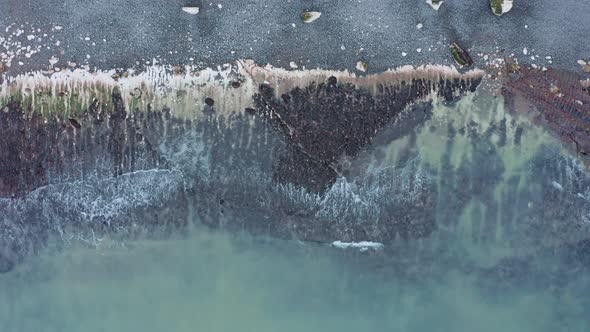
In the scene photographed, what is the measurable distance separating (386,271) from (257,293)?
4.68ft

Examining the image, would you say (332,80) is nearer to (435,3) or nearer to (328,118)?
(328,118)

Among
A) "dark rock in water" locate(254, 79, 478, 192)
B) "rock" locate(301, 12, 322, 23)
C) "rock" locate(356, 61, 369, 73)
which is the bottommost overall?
"dark rock in water" locate(254, 79, 478, 192)

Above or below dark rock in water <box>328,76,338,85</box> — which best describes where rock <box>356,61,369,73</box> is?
above

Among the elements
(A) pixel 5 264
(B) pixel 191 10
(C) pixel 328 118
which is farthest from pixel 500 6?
(A) pixel 5 264

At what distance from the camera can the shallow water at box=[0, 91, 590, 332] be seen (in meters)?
5.82

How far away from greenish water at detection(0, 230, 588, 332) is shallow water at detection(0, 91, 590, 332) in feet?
0.04

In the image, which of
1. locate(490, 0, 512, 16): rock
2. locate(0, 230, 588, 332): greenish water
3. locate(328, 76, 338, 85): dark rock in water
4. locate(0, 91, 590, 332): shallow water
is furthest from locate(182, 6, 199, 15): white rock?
locate(490, 0, 512, 16): rock

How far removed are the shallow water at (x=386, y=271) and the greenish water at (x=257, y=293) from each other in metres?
0.01

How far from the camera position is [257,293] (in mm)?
5934

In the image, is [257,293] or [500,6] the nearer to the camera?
[500,6]

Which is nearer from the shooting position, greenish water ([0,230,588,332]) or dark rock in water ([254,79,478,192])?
dark rock in water ([254,79,478,192])

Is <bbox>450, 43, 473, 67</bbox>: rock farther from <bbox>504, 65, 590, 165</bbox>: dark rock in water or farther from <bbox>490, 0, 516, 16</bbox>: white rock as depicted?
<bbox>490, 0, 516, 16</bbox>: white rock

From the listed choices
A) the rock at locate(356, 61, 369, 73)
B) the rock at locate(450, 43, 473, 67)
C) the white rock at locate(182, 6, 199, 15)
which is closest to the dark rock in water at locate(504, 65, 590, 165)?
the rock at locate(450, 43, 473, 67)

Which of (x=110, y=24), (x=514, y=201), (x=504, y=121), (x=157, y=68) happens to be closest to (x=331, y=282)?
(x=514, y=201)
